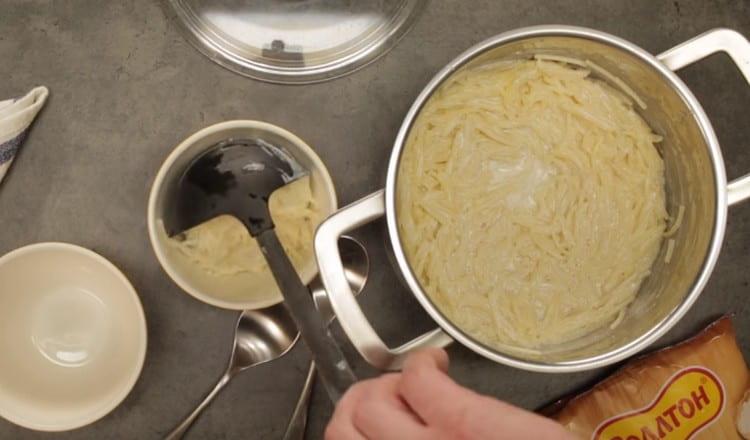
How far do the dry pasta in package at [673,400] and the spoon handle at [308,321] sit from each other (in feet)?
1.34

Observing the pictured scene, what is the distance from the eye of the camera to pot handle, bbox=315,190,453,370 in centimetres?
86

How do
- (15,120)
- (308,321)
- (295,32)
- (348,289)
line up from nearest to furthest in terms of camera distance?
(348,289)
(308,321)
(15,120)
(295,32)

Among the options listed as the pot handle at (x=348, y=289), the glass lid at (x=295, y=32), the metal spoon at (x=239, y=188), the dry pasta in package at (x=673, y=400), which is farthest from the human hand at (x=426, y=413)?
the glass lid at (x=295, y=32)

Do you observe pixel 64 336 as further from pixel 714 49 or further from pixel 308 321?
pixel 714 49

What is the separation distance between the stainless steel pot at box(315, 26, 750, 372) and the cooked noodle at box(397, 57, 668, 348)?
0.03 metres

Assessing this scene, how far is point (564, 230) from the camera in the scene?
104 centimetres

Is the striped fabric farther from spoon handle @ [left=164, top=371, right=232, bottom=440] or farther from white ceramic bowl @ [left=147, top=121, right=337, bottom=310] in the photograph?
spoon handle @ [left=164, top=371, right=232, bottom=440]

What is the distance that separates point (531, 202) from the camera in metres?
1.04

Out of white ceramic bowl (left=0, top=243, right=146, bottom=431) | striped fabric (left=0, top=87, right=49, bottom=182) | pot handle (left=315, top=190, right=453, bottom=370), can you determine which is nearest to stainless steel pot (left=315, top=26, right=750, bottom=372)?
pot handle (left=315, top=190, right=453, bottom=370)

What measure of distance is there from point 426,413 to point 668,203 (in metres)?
0.60

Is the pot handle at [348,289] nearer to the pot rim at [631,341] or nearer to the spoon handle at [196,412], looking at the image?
the pot rim at [631,341]

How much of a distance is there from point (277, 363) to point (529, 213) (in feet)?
1.54

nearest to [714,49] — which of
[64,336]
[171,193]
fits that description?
[171,193]

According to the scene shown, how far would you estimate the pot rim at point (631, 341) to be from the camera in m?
0.89
